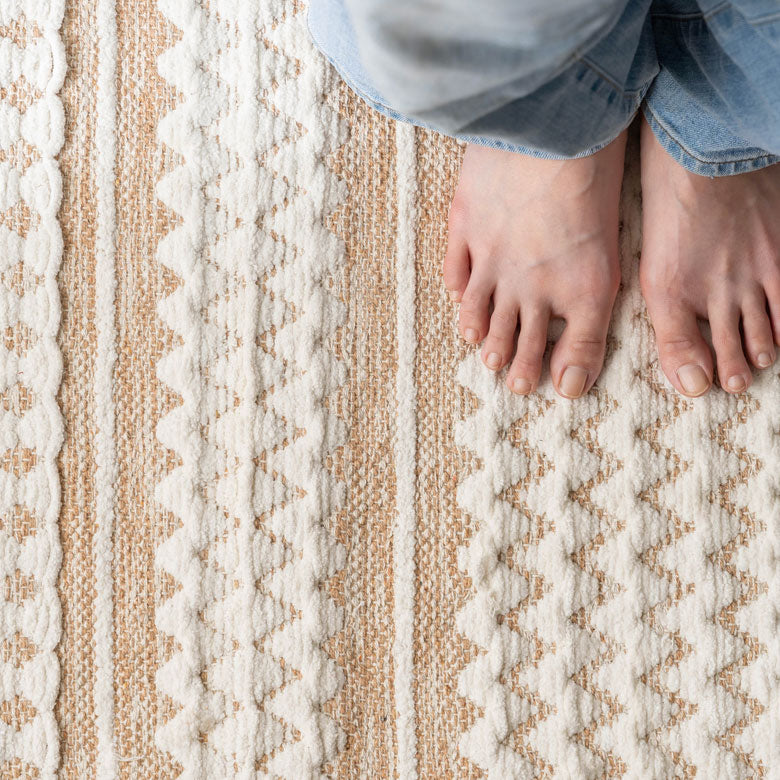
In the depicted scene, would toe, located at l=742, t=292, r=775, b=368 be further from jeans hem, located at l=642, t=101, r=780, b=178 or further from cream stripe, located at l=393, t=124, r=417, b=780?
cream stripe, located at l=393, t=124, r=417, b=780

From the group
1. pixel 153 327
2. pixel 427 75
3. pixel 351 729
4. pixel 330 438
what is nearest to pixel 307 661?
pixel 351 729

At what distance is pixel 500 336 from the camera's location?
24.5 inches

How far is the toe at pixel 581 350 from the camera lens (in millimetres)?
609

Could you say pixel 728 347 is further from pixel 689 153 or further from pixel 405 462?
pixel 405 462

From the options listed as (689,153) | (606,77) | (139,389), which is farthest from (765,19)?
(139,389)

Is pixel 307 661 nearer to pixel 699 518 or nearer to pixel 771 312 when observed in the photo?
pixel 699 518

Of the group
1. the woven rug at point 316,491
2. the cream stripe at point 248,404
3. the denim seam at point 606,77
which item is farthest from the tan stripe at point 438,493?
the denim seam at point 606,77

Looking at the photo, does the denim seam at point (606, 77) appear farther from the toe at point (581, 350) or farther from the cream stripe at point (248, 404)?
the cream stripe at point (248, 404)

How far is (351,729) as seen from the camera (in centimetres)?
61

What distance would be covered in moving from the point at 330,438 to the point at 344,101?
0.98 feet

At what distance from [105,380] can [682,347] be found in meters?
0.48

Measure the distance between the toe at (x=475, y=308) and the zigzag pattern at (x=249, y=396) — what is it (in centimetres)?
11

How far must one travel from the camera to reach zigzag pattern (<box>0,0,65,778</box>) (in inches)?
23.9

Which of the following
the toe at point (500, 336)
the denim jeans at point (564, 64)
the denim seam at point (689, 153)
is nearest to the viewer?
the denim jeans at point (564, 64)
